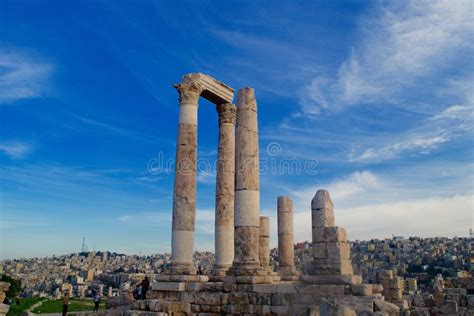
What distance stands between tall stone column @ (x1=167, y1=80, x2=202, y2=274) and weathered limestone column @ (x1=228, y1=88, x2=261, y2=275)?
8.89 ft

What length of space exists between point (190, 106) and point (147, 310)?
9149 mm

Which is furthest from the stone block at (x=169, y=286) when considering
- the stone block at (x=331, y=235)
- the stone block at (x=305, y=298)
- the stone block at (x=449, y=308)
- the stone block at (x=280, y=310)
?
the stone block at (x=449, y=308)

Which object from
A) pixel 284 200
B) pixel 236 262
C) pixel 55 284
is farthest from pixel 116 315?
pixel 55 284

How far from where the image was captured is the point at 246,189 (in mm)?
17031

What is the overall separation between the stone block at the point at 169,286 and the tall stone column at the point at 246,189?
2329mm

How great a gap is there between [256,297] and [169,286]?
14.5 ft

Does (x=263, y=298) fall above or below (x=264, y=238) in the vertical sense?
below

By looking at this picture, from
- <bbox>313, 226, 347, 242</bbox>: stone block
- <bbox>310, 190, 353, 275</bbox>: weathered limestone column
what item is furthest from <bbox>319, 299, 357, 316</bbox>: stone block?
<bbox>313, 226, 347, 242</bbox>: stone block

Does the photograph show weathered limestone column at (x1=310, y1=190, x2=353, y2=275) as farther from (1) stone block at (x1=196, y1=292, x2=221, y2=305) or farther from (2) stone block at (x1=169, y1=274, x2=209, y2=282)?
(2) stone block at (x1=169, y1=274, x2=209, y2=282)

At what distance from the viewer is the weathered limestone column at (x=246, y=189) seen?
53.3 ft

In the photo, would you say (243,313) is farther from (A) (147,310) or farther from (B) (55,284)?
(B) (55,284)

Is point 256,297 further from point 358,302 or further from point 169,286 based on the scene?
point 169,286

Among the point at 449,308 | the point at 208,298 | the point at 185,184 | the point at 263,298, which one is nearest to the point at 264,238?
the point at 185,184

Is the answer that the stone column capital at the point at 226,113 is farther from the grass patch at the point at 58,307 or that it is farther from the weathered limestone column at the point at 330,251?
the grass patch at the point at 58,307
